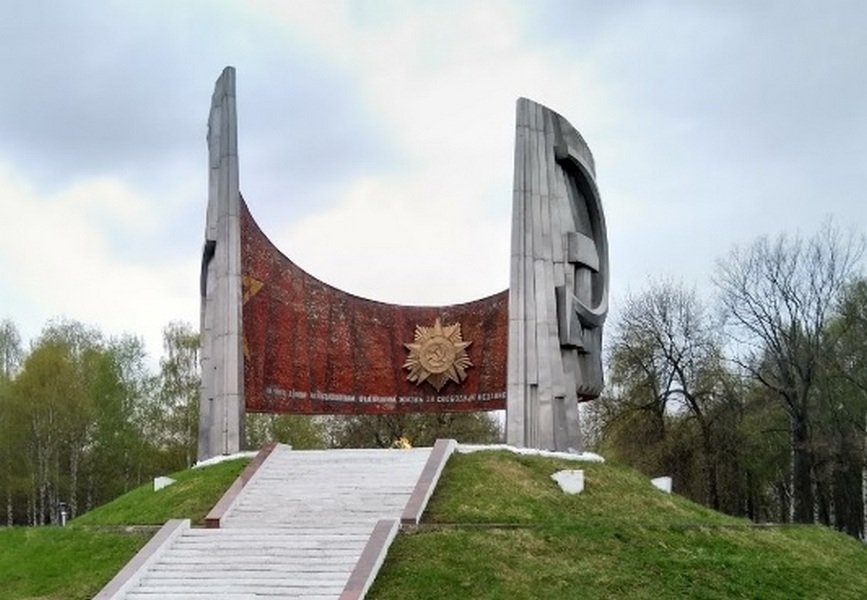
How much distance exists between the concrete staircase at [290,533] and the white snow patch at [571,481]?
253cm

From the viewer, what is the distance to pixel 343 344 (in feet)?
81.7

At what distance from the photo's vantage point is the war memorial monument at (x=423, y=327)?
21.8 metres

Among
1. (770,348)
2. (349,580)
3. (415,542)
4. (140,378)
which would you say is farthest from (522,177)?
(140,378)

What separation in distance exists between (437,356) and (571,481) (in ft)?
25.5

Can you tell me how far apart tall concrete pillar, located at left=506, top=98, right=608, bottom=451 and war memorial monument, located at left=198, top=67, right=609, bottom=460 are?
30 mm

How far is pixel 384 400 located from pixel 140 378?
20.4 meters

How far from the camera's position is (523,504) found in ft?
55.2

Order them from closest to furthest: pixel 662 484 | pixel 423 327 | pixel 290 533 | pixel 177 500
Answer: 1. pixel 290 533
2. pixel 177 500
3. pixel 662 484
4. pixel 423 327

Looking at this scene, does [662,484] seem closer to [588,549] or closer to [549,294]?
[549,294]

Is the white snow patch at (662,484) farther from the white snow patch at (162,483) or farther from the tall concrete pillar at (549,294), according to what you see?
the white snow patch at (162,483)

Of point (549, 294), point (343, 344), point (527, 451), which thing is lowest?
point (527, 451)

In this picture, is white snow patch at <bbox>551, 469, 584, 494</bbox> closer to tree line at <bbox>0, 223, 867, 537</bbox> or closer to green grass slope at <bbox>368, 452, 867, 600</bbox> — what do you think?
green grass slope at <bbox>368, 452, 867, 600</bbox>

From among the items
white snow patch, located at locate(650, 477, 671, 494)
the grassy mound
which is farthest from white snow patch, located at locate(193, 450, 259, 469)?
white snow patch, located at locate(650, 477, 671, 494)

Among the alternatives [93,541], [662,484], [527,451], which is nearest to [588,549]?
[527,451]
